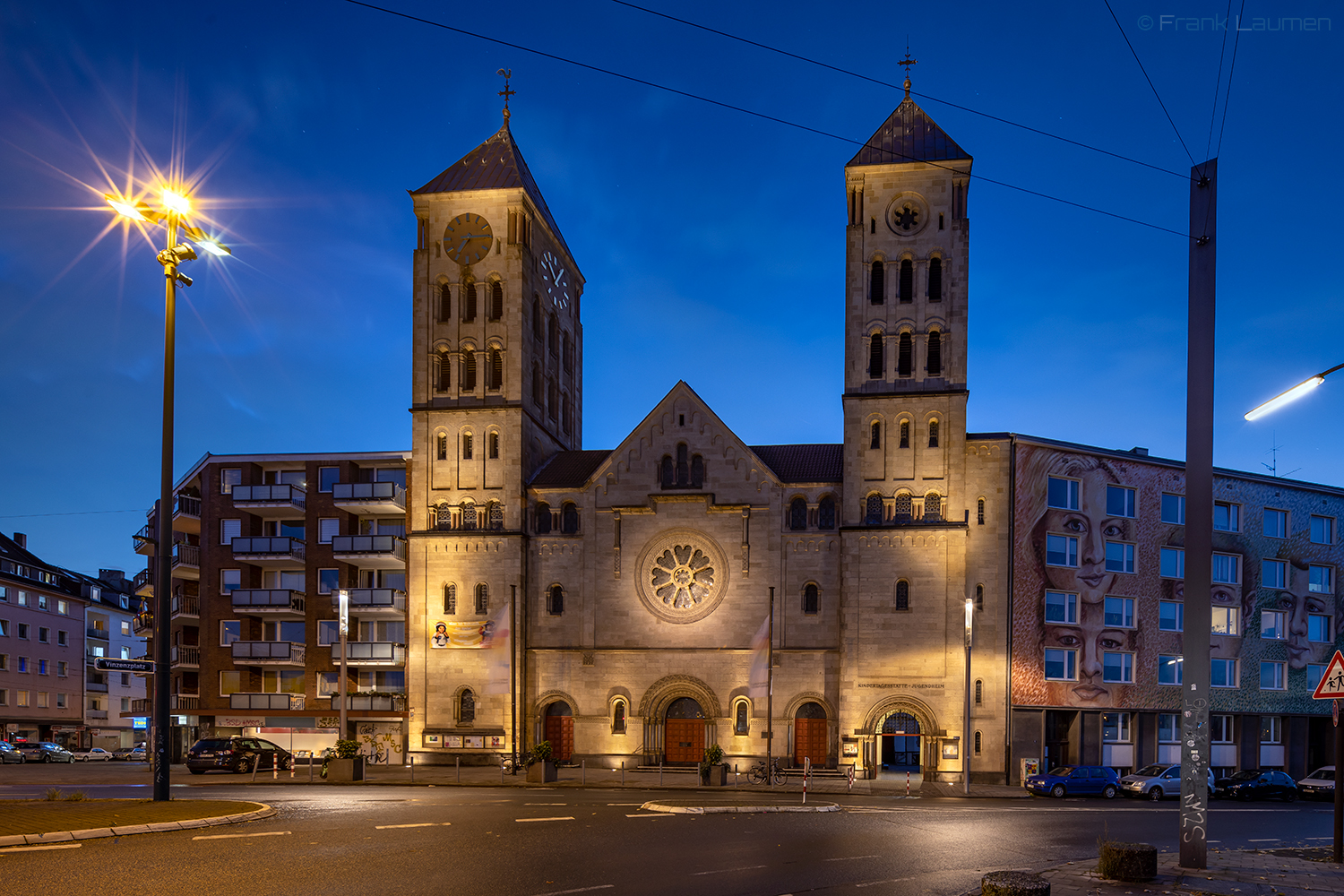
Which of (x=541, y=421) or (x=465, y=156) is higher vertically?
(x=465, y=156)

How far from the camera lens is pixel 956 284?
43.2 metres

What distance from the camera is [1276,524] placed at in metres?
47.4

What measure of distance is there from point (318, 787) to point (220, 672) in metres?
22.8

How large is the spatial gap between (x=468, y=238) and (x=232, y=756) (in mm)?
24950

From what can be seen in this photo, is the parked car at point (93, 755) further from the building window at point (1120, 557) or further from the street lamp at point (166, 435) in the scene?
the building window at point (1120, 557)

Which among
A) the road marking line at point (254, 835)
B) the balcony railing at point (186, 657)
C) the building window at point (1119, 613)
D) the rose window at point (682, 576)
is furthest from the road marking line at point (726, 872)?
the balcony railing at point (186, 657)

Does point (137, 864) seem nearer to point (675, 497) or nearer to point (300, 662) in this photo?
point (675, 497)

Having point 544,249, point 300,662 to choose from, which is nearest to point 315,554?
point 300,662

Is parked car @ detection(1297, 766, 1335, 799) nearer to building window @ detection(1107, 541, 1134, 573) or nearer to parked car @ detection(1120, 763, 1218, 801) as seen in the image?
parked car @ detection(1120, 763, 1218, 801)

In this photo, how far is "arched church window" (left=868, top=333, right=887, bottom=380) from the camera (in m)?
43.5

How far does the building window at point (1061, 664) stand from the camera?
4203cm

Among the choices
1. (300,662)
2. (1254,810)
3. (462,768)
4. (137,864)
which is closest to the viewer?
(137,864)

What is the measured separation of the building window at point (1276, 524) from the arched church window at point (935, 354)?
1828 cm

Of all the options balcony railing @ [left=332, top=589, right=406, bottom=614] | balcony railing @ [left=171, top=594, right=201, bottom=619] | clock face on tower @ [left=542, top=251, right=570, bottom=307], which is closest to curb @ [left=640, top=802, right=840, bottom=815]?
balcony railing @ [left=332, top=589, right=406, bottom=614]
